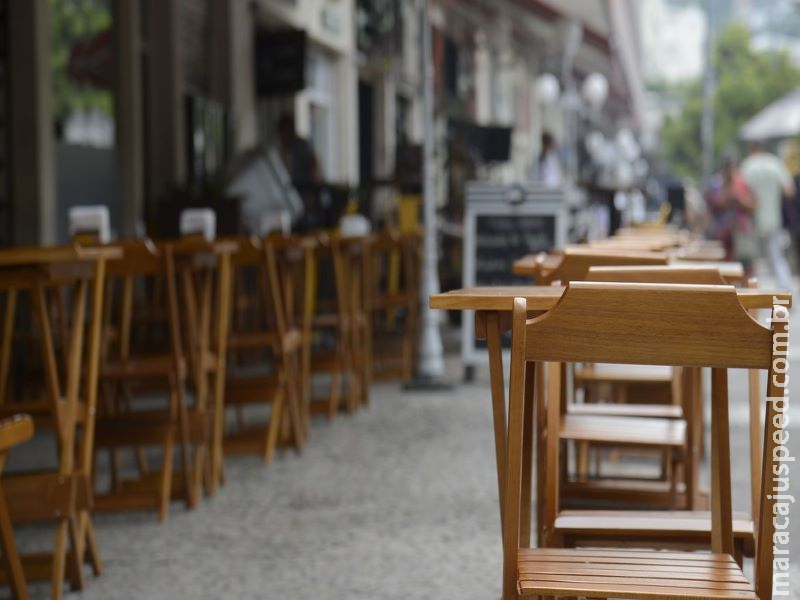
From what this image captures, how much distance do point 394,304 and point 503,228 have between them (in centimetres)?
81

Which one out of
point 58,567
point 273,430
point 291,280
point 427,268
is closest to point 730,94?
point 427,268

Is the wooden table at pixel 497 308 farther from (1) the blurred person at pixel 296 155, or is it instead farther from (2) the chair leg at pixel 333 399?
(1) the blurred person at pixel 296 155

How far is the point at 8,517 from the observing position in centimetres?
361

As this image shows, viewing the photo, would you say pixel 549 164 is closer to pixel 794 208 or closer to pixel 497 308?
pixel 794 208

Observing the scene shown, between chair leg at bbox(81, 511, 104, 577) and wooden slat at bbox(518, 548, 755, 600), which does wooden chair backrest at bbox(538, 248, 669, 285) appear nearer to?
wooden slat at bbox(518, 548, 755, 600)

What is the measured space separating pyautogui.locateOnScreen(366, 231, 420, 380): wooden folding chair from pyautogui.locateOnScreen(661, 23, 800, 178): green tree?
2332 inches

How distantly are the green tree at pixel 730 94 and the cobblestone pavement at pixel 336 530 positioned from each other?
63907mm

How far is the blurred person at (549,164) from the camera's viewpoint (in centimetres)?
1602

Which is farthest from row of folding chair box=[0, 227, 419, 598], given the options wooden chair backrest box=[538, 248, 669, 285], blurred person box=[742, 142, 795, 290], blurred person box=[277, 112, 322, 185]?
blurred person box=[742, 142, 795, 290]

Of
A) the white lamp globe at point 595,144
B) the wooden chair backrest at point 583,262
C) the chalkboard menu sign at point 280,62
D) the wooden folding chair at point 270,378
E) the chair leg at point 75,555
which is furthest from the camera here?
the white lamp globe at point 595,144

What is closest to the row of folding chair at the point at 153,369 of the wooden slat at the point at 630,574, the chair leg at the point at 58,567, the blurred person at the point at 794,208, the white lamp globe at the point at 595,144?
the chair leg at the point at 58,567

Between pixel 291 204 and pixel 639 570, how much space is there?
302 inches

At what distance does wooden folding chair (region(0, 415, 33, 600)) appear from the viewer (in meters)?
3.13

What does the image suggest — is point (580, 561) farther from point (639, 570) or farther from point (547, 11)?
point (547, 11)
